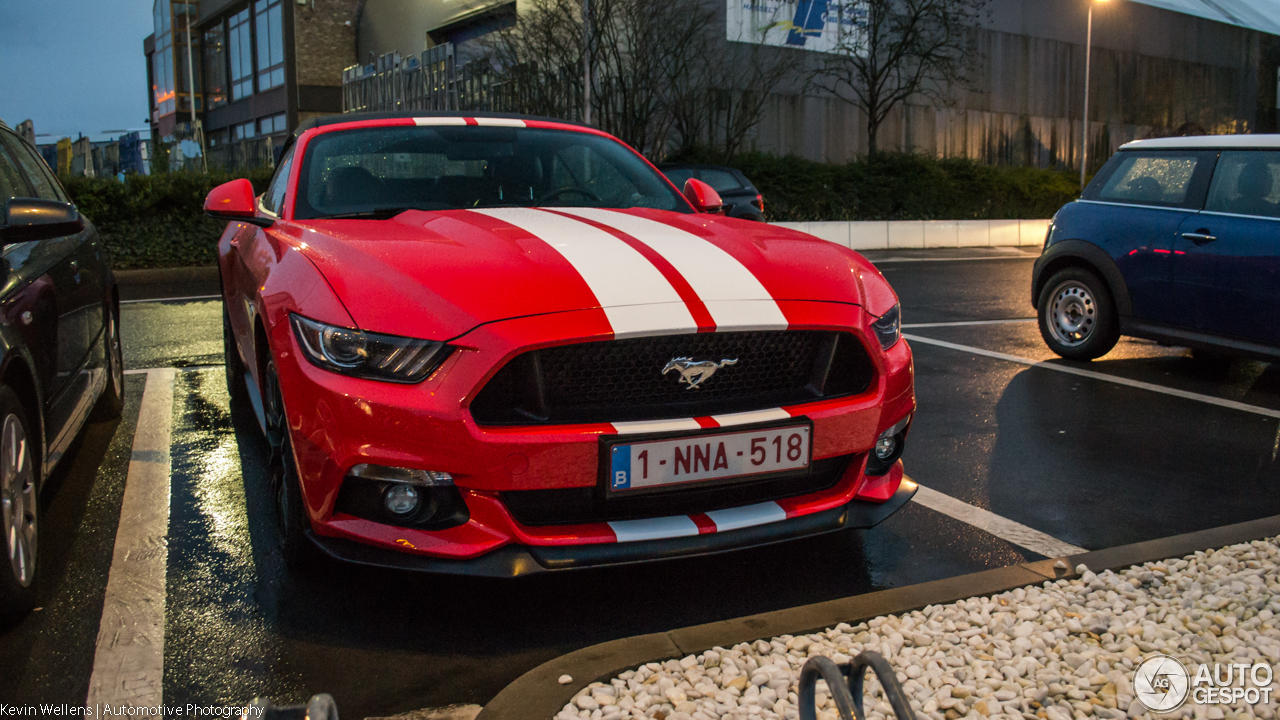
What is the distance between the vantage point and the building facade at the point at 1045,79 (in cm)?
2892

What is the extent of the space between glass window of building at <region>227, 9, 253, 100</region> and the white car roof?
129 feet

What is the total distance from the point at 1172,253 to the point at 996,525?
3.63m

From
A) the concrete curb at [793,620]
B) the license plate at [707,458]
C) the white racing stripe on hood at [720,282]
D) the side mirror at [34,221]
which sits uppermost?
the side mirror at [34,221]

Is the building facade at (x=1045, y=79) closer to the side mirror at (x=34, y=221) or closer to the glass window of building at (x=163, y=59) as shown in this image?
the glass window of building at (x=163, y=59)

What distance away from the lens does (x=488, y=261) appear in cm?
309

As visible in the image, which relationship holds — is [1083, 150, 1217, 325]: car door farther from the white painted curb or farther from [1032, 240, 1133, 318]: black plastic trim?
the white painted curb

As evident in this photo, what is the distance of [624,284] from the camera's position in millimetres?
3020

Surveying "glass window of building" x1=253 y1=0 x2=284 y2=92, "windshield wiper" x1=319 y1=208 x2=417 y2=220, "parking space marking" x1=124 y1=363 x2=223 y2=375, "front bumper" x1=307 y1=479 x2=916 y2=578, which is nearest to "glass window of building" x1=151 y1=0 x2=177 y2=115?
"glass window of building" x1=253 y1=0 x2=284 y2=92

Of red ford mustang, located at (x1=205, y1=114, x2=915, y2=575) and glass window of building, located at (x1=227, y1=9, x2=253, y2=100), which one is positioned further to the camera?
glass window of building, located at (x1=227, y1=9, x2=253, y2=100)

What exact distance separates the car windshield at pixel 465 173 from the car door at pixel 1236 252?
12.4 ft

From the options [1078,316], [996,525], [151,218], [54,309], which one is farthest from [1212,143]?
[151,218]

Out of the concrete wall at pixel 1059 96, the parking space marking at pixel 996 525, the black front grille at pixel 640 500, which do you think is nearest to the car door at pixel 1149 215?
the parking space marking at pixel 996 525

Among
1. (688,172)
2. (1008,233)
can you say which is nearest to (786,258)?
(688,172)

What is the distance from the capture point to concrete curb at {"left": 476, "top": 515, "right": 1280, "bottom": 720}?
2385mm
